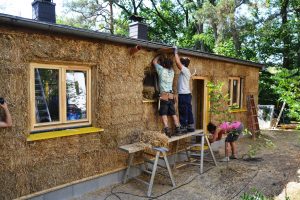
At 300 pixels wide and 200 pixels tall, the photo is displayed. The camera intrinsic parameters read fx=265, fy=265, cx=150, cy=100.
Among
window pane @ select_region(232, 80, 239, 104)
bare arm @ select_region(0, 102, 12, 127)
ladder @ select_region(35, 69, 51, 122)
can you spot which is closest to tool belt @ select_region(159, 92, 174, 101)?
ladder @ select_region(35, 69, 51, 122)

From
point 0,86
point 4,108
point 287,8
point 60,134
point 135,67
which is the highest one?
point 287,8

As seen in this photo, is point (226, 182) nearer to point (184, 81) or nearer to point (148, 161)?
point (148, 161)

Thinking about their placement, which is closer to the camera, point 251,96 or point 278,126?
point 251,96

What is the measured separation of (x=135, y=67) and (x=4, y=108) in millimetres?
2896

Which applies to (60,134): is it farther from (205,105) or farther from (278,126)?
(278,126)

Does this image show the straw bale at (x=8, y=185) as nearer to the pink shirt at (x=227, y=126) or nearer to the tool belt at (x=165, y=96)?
the tool belt at (x=165, y=96)

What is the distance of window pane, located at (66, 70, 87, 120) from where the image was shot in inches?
197

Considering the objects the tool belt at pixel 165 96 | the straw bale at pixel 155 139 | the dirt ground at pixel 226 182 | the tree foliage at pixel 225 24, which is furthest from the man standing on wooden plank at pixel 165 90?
the tree foliage at pixel 225 24

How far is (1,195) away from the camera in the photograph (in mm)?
4070

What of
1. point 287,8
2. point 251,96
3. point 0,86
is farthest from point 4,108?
point 287,8

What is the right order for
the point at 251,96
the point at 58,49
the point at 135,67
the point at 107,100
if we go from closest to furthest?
1. the point at 58,49
2. the point at 107,100
3. the point at 135,67
4. the point at 251,96

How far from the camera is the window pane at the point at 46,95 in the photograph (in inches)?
180

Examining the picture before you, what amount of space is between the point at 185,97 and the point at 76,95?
2.87 meters

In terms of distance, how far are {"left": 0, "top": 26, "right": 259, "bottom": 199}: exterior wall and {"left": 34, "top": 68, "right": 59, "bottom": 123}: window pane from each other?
0.24m
